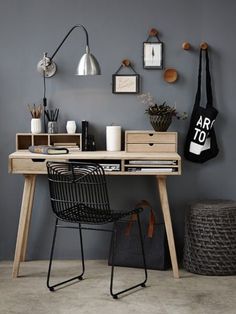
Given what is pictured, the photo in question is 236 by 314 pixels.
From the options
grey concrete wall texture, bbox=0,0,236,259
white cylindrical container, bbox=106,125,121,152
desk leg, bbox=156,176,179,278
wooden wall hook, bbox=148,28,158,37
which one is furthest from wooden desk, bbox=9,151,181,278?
wooden wall hook, bbox=148,28,158,37

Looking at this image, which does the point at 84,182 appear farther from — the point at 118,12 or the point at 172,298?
the point at 118,12

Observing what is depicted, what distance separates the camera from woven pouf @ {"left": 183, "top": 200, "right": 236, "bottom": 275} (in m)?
4.49

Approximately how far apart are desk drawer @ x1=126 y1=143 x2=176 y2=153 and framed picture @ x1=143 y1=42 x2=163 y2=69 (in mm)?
611

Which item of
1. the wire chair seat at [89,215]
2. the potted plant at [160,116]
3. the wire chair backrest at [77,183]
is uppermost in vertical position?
the potted plant at [160,116]

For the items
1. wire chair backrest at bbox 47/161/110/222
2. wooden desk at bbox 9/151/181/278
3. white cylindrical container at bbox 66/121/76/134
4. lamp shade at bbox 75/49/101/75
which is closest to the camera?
wire chair backrest at bbox 47/161/110/222

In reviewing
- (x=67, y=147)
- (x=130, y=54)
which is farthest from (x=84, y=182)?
(x=130, y=54)

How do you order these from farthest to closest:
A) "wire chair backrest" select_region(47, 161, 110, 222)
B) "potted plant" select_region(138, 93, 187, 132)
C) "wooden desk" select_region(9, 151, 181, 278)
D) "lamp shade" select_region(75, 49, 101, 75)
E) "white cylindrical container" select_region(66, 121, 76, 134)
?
1. "white cylindrical container" select_region(66, 121, 76, 134)
2. "potted plant" select_region(138, 93, 187, 132)
3. "lamp shade" select_region(75, 49, 101, 75)
4. "wooden desk" select_region(9, 151, 181, 278)
5. "wire chair backrest" select_region(47, 161, 110, 222)

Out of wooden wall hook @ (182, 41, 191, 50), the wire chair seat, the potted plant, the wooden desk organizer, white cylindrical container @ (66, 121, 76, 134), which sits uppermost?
wooden wall hook @ (182, 41, 191, 50)

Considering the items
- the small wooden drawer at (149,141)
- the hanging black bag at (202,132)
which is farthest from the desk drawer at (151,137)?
the hanging black bag at (202,132)

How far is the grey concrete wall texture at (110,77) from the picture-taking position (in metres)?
4.80

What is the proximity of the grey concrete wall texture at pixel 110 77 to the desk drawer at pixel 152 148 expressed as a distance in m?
0.21

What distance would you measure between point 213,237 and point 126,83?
1.35 meters

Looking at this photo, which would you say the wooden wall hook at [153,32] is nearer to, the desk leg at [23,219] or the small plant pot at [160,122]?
the small plant pot at [160,122]

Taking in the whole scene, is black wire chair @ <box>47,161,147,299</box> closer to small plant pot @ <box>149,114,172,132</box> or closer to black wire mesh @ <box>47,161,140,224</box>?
black wire mesh @ <box>47,161,140,224</box>
